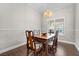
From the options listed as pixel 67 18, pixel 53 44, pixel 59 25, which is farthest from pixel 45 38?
pixel 67 18

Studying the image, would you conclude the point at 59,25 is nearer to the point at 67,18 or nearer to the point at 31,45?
the point at 67,18

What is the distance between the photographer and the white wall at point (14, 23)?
4.45ft

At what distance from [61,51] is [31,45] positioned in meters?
0.50

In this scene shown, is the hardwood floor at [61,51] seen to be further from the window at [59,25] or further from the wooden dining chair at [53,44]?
the window at [59,25]

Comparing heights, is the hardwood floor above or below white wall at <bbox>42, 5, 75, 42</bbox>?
below

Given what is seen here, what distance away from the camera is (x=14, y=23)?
138 centimetres

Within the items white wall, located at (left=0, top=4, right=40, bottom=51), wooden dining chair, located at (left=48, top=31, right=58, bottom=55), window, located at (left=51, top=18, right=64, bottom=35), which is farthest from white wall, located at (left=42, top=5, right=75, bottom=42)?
white wall, located at (left=0, top=4, right=40, bottom=51)

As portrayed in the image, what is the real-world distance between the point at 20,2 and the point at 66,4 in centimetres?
72

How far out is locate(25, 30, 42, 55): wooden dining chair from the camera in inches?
55.0

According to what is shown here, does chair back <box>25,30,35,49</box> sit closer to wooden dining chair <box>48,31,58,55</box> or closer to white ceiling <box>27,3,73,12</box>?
wooden dining chair <box>48,31,58,55</box>

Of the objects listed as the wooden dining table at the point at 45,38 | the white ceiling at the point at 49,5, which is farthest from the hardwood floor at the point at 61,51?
the white ceiling at the point at 49,5

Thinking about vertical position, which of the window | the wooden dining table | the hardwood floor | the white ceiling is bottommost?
the hardwood floor

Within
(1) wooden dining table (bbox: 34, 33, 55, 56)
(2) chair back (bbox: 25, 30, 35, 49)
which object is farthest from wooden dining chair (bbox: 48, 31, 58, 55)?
(2) chair back (bbox: 25, 30, 35, 49)

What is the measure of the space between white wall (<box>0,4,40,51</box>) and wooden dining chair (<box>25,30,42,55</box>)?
8 cm
